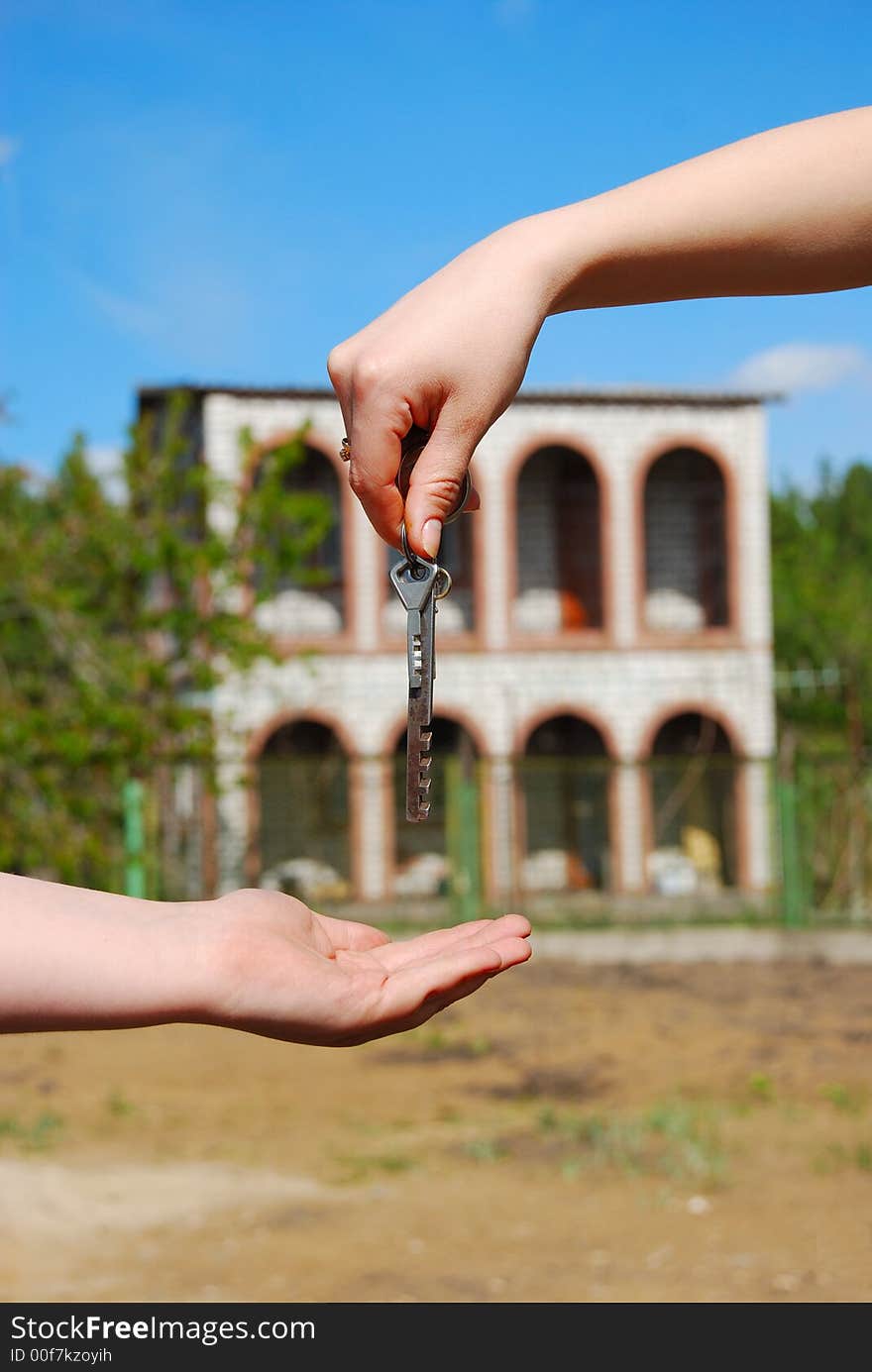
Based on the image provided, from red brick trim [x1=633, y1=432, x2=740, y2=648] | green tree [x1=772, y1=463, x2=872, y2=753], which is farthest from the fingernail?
green tree [x1=772, y1=463, x2=872, y2=753]

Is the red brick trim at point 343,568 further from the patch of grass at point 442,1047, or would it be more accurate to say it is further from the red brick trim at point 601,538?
the patch of grass at point 442,1047

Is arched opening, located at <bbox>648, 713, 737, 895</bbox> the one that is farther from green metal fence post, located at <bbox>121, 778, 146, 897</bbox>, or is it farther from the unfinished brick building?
green metal fence post, located at <bbox>121, 778, 146, 897</bbox>

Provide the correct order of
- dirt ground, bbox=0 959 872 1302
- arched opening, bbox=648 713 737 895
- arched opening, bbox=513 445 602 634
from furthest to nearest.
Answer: arched opening, bbox=513 445 602 634
arched opening, bbox=648 713 737 895
dirt ground, bbox=0 959 872 1302

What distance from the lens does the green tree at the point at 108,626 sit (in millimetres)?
13328

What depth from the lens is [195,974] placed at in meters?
1.71

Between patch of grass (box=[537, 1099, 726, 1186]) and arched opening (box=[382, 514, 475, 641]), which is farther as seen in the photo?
arched opening (box=[382, 514, 475, 641])

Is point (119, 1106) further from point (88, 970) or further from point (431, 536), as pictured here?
point (431, 536)

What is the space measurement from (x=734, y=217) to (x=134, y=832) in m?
13.9

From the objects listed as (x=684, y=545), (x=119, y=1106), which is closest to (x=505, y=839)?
(x=684, y=545)

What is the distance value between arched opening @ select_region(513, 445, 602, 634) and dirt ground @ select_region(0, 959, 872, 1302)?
37.9 feet

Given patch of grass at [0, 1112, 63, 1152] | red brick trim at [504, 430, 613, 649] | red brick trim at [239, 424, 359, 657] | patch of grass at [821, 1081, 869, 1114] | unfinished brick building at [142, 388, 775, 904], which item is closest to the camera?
patch of grass at [0, 1112, 63, 1152]

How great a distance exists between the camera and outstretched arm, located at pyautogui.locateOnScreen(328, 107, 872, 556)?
5.44 feet

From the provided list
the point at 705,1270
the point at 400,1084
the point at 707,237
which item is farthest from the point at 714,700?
the point at 707,237

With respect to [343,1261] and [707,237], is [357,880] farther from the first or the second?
[707,237]
